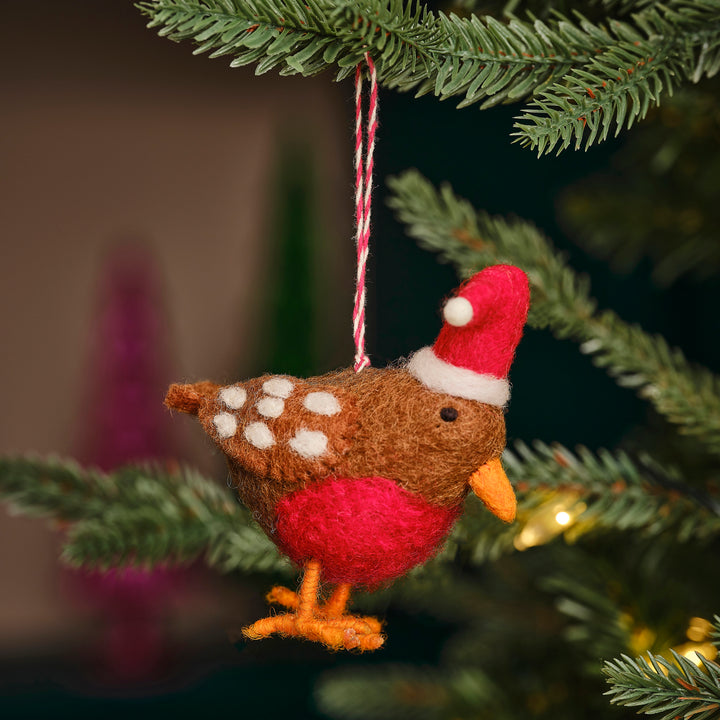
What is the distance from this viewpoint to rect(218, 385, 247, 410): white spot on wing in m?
0.37

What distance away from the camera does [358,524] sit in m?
0.35

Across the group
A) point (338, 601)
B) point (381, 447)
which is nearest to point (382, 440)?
point (381, 447)

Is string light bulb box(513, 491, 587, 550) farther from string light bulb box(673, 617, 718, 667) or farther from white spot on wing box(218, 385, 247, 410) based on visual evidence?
white spot on wing box(218, 385, 247, 410)

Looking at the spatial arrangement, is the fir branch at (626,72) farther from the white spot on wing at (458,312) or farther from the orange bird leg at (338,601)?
the orange bird leg at (338,601)

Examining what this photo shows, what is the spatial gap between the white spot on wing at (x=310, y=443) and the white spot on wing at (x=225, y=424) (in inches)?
1.4

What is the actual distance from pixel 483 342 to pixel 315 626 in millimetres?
160

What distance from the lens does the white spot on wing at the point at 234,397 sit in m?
0.37

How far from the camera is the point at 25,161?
1.21 metres

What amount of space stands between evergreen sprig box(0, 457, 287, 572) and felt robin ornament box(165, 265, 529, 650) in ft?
0.50

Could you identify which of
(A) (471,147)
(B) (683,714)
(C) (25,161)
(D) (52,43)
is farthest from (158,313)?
(B) (683,714)

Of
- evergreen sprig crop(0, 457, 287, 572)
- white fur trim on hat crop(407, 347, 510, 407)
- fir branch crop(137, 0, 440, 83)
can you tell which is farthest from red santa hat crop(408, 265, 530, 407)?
evergreen sprig crop(0, 457, 287, 572)

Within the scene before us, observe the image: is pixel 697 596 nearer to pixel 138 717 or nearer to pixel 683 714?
pixel 683 714

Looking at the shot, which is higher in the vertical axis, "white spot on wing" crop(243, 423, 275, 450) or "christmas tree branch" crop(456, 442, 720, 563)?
"white spot on wing" crop(243, 423, 275, 450)

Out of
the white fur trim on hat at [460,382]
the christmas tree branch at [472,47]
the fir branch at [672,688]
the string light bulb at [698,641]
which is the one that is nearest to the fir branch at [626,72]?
the christmas tree branch at [472,47]
